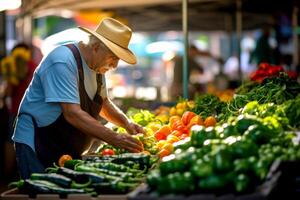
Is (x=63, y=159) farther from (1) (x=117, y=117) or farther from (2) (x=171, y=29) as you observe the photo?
(2) (x=171, y=29)

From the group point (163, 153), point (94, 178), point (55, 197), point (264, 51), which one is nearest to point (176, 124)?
point (163, 153)

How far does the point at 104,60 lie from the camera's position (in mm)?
6250

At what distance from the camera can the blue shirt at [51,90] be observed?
603 centimetres

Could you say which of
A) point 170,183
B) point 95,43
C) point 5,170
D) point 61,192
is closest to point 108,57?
point 95,43

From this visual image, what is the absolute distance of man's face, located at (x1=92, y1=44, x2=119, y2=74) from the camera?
6207 millimetres

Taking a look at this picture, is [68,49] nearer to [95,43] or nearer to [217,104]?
[95,43]

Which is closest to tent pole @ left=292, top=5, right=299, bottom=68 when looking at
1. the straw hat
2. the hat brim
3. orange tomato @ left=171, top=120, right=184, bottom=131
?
orange tomato @ left=171, top=120, right=184, bottom=131

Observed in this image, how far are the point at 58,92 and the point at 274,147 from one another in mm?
1900

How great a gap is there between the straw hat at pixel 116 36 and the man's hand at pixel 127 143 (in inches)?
25.0

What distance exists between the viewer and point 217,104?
25.4 feet

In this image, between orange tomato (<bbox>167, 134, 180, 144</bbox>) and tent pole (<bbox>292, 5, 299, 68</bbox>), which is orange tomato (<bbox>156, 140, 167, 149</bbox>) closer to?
orange tomato (<bbox>167, 134, 180, 144</bbox>)

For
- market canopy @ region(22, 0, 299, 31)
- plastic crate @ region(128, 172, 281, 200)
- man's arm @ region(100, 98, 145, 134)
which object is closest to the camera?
plastic crate @ region(128, 172, 281, 200)

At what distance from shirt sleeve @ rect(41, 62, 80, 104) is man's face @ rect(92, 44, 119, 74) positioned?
0.25m

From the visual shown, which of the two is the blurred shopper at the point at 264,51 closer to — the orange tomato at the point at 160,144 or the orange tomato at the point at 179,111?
the orange tomato at the point at 179,111
